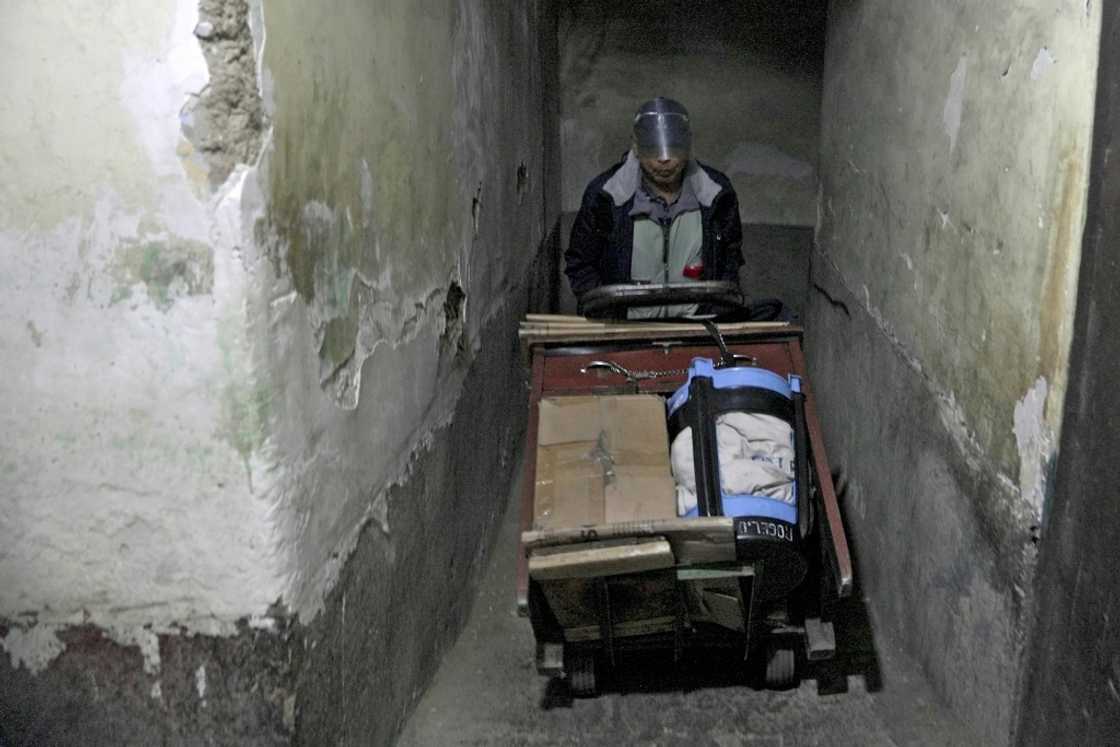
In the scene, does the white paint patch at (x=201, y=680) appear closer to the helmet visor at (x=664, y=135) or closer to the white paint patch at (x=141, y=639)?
the white paint patch at (x=141, y=639)

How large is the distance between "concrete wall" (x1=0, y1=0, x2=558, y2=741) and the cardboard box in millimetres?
607

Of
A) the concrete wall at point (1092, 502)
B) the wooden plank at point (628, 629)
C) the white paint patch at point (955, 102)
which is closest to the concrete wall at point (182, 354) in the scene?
the wooden plank at point (628, 629)

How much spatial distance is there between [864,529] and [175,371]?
106 inches

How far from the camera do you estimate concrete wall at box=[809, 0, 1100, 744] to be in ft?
6.55

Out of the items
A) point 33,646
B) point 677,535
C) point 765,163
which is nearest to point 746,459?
point 677,535

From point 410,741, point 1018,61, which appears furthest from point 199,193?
point 1018,61

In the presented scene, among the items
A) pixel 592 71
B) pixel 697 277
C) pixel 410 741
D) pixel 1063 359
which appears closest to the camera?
pixel 1063 359

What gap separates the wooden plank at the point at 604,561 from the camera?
2303 mm

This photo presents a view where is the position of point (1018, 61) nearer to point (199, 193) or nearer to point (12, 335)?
point (199, 193)

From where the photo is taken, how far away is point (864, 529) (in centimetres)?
356

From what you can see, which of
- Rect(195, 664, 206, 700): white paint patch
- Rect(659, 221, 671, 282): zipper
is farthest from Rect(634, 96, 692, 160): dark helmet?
Rect(195, 664, 206, 700): white paint patch

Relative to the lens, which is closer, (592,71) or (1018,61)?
(1018,61)

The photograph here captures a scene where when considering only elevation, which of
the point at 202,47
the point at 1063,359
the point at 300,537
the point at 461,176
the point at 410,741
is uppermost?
the point at 202,47

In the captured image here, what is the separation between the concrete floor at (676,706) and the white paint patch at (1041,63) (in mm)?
1563
